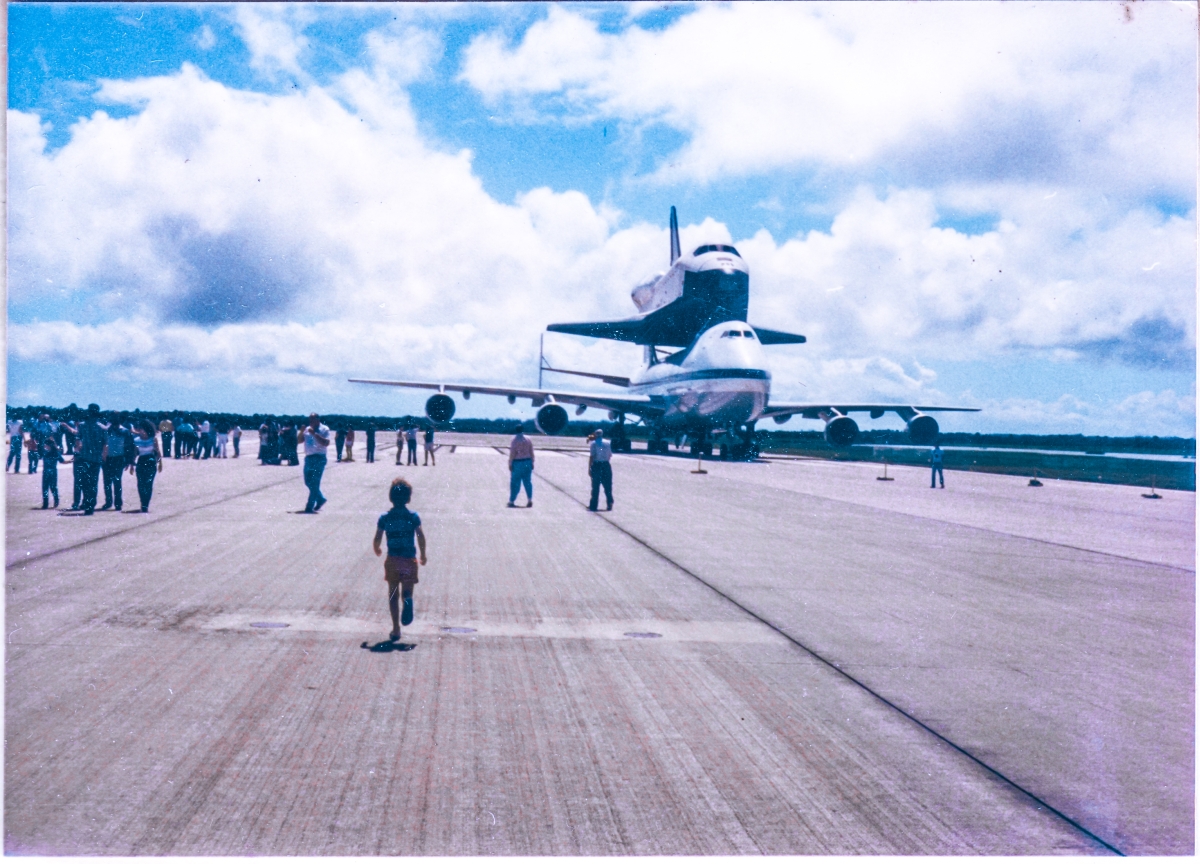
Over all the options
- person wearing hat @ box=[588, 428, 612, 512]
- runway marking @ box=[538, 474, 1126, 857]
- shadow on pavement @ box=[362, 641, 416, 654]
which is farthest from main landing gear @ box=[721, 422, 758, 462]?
shadow on pavement @ box=[362, 641, 416, 654]

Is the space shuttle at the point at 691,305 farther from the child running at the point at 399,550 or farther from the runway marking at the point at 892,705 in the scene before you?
the child running at the point at 399,550

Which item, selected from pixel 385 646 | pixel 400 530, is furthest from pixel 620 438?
pixel 385 646

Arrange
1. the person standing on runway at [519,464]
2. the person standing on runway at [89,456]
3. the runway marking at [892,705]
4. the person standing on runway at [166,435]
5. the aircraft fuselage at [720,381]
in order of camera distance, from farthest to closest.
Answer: the person standing on runway at [166,435] → the aircraft fuselage at [720,381] → the person standing on runway at [519,464] → the person standing on runway at [89,456] → the runway marking at [892,705]

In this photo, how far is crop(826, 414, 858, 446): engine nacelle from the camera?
4244 cm

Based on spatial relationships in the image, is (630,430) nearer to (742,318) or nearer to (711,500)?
(742,318)

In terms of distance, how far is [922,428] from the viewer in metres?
40.2

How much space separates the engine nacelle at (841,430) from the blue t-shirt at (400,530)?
119 ft

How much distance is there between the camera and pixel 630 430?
10662cm

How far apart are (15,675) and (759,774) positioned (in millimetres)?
5089

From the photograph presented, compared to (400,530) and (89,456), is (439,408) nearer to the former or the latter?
(89,456)

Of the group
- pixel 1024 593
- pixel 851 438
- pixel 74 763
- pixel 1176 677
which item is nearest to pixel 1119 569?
pixel 1024 593

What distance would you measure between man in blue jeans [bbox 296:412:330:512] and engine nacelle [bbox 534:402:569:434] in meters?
24.0

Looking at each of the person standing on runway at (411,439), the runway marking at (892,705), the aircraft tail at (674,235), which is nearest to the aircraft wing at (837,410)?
the person standing on runway at (411,439)

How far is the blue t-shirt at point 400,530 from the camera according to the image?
7.84m
